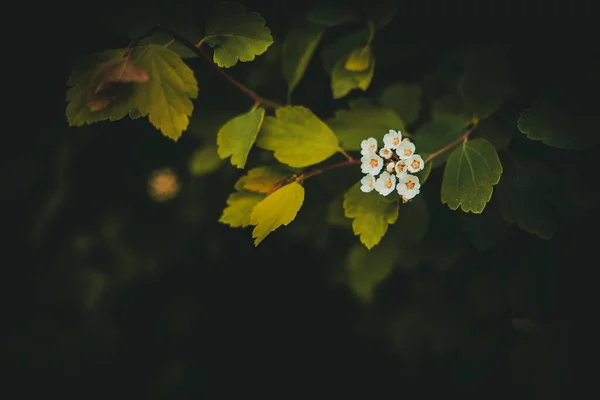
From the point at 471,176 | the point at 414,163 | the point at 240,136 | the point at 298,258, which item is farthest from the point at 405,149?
the point at 298,258

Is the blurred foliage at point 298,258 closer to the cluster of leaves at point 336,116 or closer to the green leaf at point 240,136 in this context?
the cluster of leaves at point 336,116

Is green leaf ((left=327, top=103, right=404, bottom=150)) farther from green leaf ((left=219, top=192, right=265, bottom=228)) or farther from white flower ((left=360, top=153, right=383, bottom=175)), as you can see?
green leaf ((left=219, top=192, right=265, bottom=228))

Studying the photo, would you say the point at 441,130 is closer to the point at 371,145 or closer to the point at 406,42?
the point at 371,145

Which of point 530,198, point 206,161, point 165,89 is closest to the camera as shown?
point 165,89

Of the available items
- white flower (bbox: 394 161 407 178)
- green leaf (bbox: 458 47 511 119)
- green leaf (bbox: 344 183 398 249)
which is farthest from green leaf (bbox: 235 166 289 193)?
green leaf (bbox: 458 47 511 119)

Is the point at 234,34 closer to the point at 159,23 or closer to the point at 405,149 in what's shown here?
the point at 159,23

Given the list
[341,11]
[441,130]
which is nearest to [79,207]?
[341,11]


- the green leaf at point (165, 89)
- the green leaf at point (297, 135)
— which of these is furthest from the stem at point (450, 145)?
the green leaf at point (165, 89)
